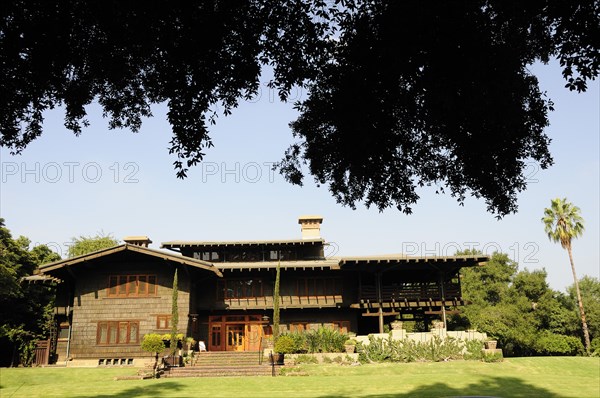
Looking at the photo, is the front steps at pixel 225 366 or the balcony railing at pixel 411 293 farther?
the balcony railing at pixel 411 293

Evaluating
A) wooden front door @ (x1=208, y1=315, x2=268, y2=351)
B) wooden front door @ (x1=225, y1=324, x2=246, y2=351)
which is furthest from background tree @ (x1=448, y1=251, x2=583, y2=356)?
wooden front door @ (x1=225, y1=324, x2=246, y2=351)

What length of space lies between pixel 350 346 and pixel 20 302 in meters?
24.5

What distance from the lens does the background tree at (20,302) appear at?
1224 inches

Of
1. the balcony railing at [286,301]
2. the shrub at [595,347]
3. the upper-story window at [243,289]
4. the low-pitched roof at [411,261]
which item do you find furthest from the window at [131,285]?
the shrub at [595,347]

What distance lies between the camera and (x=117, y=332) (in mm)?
31391

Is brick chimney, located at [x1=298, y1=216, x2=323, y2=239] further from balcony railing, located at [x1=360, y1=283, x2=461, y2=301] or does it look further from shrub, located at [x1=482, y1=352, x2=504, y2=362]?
shrub, located at [x1=482, y1=352, x2=504, y2=362]

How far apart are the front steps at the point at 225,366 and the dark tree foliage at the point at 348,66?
17782 mm

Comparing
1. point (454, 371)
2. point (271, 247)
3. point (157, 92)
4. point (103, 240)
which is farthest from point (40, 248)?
point (157, 92)

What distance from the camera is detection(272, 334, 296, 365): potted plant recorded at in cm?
2670

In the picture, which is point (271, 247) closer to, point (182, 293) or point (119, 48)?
point (182, 293)

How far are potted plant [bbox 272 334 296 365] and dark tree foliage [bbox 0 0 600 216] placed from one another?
755 inches

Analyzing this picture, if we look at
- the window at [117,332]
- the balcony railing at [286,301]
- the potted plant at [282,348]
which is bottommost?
the potted plant at [282,348]

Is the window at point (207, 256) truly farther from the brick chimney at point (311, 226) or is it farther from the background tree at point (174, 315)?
the brick chimney at point (311, 226)

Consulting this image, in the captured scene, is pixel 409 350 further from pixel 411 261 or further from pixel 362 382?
pixel 362 382
